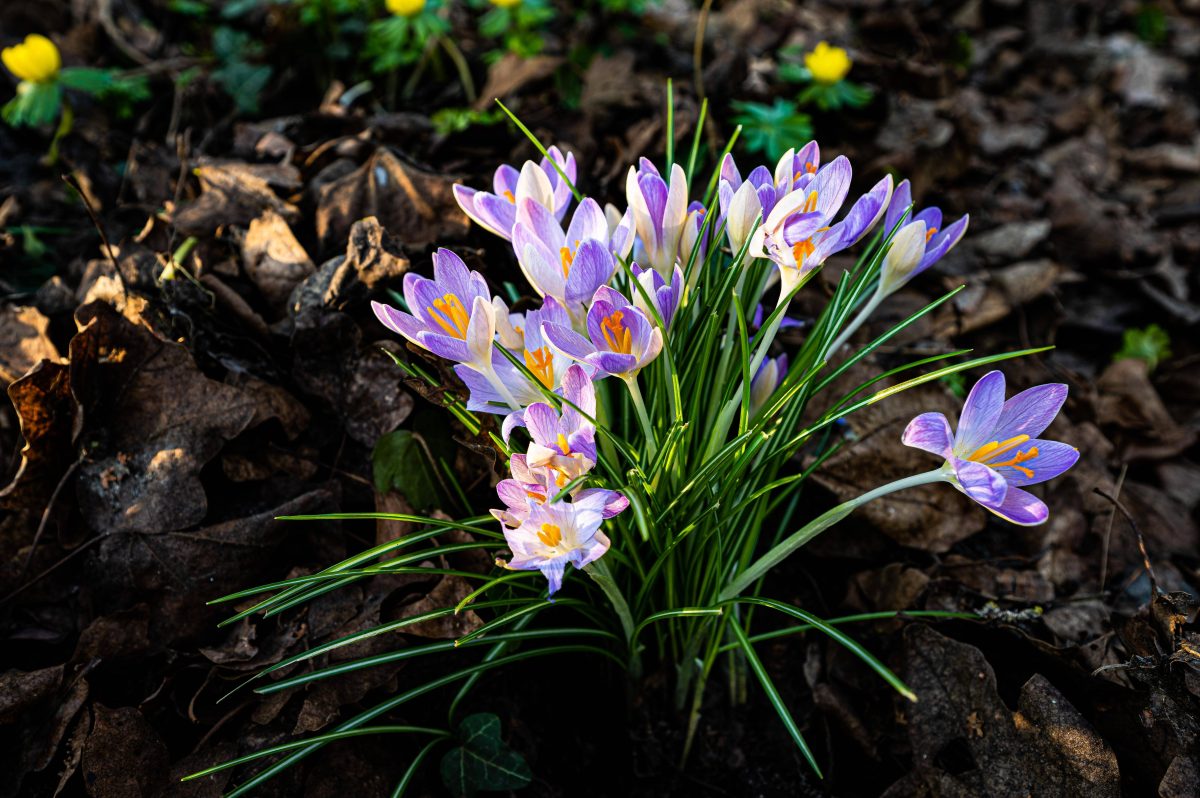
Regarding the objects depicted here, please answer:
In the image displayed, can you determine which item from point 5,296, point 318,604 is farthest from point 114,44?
point 318,604

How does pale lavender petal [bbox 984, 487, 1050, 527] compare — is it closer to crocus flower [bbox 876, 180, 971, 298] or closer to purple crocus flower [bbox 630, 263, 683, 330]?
crocus flower [bbox 876, 180, 971, 298]

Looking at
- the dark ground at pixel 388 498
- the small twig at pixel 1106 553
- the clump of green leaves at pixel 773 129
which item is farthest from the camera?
the clump of green leaves at pixel 773 129

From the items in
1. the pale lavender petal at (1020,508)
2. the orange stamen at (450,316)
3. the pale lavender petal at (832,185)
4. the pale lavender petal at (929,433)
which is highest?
the pale lavender petal at (832,185)

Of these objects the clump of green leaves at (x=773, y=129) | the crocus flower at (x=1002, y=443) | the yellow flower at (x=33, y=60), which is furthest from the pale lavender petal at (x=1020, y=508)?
the yellow flower at (x=33, y=60)

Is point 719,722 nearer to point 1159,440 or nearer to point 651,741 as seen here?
point 651,741

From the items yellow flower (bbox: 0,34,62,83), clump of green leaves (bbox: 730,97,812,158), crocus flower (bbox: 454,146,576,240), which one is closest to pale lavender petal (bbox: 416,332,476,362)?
crocus flower (bbox: 454,146,576,240)

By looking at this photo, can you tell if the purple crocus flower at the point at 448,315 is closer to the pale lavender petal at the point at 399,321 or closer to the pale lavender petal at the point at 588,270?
the pale lavender petal at the point at 399,321
